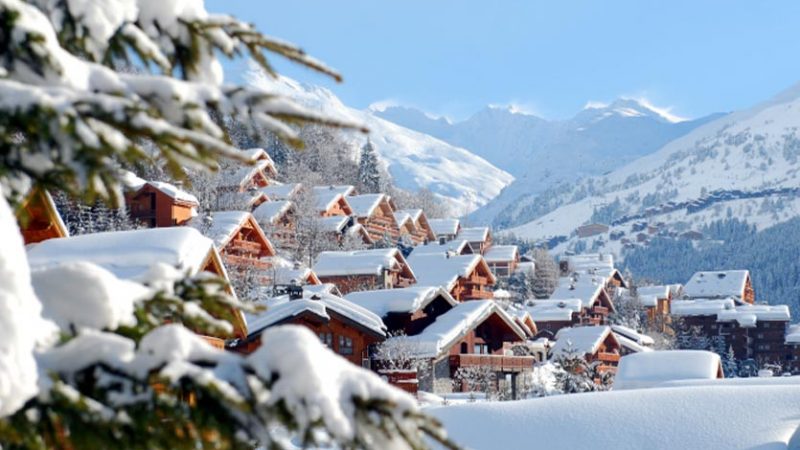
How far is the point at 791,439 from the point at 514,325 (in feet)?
97.6

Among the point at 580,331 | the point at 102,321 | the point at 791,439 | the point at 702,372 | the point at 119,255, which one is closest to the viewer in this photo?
the point at 102,321

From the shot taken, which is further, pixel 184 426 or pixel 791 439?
pixel 791 439

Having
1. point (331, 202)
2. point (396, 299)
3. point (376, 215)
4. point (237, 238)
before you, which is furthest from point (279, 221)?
point (396, 299)

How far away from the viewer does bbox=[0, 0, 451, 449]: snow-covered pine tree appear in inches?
117

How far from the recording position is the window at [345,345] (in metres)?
35.2

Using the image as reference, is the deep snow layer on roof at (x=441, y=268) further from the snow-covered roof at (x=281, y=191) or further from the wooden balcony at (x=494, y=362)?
the wooden balcony at (x=494, y=362)

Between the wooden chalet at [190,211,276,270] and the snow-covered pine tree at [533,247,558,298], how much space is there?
44464mm

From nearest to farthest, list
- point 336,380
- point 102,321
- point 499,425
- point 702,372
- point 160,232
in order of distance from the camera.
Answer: point 336,380 < point 102,321 < point 499,425 < point 160,232 < point 702,372

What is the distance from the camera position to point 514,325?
1698 inches

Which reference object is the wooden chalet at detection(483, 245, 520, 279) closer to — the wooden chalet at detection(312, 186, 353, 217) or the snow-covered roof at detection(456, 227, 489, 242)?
the snow-covered roof at detection(456, 227, 489, 242)

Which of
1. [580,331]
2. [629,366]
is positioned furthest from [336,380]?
[580,331]

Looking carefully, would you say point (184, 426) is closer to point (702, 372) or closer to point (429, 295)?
point (702, 372)

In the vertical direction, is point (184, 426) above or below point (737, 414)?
above

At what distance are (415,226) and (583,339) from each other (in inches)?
1212
